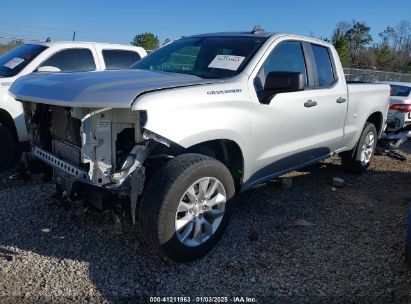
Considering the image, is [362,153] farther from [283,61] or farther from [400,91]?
[400,91]

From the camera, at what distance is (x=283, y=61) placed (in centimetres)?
436

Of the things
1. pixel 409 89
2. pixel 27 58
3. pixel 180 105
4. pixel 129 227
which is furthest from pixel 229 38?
pixel 409 89

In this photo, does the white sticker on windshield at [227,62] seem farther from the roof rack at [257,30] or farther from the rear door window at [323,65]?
the rear door window at [323,65]

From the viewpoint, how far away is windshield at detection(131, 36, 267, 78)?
157 inches

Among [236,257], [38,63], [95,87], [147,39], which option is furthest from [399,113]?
[147,39]

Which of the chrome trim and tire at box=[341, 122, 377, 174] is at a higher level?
the chrome trim

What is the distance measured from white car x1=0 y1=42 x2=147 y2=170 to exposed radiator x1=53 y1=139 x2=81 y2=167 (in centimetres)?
222

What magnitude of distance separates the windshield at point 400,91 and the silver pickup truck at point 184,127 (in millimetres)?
6499

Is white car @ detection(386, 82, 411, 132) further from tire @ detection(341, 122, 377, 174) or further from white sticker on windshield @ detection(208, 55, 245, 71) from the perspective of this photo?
white sticker on windshield @ detection(208, 55, 245, 71)

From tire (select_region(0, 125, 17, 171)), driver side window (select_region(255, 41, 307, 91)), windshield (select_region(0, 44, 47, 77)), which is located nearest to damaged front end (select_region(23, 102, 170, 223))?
driver side window (select_region(255, 41, 307, 91))

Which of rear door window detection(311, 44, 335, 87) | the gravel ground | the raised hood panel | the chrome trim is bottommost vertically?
the gravel ground

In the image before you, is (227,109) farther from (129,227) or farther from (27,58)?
(27,58)

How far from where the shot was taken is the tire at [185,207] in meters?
3.12

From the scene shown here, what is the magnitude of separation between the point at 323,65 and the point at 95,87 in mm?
3020
